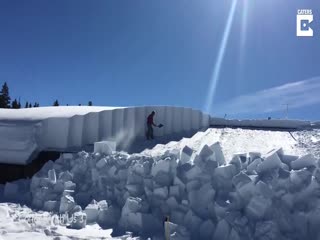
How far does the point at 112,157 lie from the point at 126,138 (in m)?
4.39

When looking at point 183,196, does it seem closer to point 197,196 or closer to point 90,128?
point 197,196

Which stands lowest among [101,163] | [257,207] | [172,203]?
[172,203]

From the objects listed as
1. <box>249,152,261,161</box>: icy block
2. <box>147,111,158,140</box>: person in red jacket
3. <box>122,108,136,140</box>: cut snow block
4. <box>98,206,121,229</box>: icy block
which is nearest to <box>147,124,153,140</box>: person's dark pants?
<box>147,111,158,140</box>: person in red jacket

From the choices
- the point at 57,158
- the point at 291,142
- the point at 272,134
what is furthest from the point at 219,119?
the point at 57,158

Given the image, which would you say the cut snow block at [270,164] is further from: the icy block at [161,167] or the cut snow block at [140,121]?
the cut snow block at [140,121]

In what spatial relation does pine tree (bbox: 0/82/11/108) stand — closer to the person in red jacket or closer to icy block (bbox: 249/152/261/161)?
the person in red jacket

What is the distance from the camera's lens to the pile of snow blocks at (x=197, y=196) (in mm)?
5750

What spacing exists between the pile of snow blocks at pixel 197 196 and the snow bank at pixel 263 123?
30.5 ft

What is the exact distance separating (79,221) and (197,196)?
2.19 meters

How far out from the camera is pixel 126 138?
12.9m

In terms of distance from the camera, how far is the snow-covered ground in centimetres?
578

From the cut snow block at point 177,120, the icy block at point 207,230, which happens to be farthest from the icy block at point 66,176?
the cut snow block at point 177,120

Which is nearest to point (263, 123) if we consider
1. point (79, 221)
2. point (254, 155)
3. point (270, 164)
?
point (254, 155)

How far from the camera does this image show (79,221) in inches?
253
